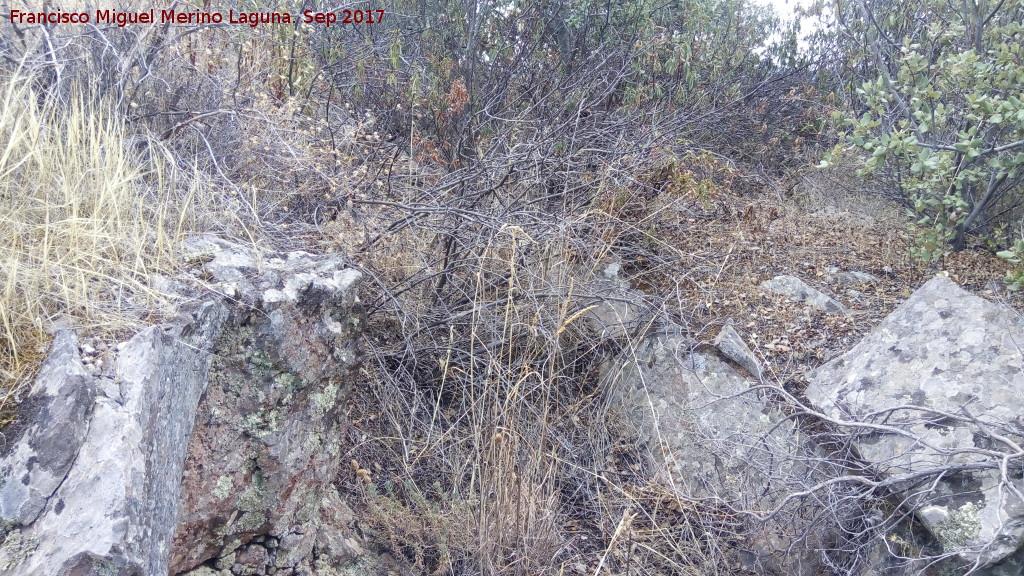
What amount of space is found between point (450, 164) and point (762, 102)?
117 inches

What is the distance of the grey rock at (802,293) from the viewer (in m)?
3.54

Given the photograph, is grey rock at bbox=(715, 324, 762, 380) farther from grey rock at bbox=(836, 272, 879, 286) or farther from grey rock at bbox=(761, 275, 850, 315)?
grey rock at bbox=(836, 272, 879, 286)

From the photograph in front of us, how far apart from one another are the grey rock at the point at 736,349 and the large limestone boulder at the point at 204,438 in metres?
1.75

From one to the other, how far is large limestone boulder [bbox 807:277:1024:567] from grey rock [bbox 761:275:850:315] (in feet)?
1.52

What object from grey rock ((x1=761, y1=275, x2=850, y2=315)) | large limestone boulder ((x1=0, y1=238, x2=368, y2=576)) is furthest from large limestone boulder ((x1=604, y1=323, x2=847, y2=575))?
large limestone boulder ((x1=0, y1=238, x2=368, y2=576))

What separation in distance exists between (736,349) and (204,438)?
2307 millimetres

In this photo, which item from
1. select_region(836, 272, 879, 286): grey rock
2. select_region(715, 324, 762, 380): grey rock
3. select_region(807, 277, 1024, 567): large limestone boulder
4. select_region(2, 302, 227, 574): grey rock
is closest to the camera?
select_region(2, 302, 227, 574): grey rock

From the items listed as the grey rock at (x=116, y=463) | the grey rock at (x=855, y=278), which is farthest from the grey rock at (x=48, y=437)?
the grey rock at (x=855, y=278)

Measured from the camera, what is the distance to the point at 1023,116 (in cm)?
278

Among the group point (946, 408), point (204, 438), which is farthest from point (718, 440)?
point (204, 438)

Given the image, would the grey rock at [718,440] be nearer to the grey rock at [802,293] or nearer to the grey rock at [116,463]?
the grey rock at [802,293]

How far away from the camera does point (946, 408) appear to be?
8.35 ft

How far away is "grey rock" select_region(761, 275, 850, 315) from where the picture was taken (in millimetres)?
3537

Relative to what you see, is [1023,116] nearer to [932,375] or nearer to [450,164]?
[932,375]
